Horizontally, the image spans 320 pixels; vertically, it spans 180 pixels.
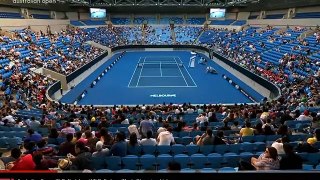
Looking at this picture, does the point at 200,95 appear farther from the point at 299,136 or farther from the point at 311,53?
the point at 299,136

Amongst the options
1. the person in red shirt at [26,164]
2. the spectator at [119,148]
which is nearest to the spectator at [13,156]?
the person in red shirt at [26,164]

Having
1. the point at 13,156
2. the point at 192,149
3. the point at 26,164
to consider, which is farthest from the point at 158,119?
the point at 26,164

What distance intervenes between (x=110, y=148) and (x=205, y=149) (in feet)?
8.70

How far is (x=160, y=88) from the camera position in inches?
1369

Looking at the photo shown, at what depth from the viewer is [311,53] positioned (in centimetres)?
3438

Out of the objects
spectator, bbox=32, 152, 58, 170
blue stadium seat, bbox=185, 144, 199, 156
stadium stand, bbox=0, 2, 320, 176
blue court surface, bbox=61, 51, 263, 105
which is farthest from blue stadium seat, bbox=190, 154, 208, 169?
blue court surface, bbox=61, 51, 263, 105

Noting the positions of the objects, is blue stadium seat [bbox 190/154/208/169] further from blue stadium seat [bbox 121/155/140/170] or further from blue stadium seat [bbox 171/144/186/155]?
blue stadium seat [bbox 121/155/140/170]

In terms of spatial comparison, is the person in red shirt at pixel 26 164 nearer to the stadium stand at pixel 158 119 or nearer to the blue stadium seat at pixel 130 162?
the stadium stand at pixel 158 119

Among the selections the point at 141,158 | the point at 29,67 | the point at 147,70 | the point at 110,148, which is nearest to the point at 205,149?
the point at 141,158

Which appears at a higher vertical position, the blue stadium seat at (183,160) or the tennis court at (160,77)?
the blue stadium seat at (183,160)

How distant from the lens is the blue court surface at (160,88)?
→ 97.4 ft

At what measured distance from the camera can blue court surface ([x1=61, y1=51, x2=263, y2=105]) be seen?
29688mm

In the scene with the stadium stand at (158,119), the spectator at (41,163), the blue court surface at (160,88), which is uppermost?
the spectator at (41,163)

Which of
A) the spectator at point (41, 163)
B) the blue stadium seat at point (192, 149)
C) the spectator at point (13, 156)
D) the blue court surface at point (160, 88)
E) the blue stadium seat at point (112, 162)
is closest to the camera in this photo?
the spectator at point (41, 163)
